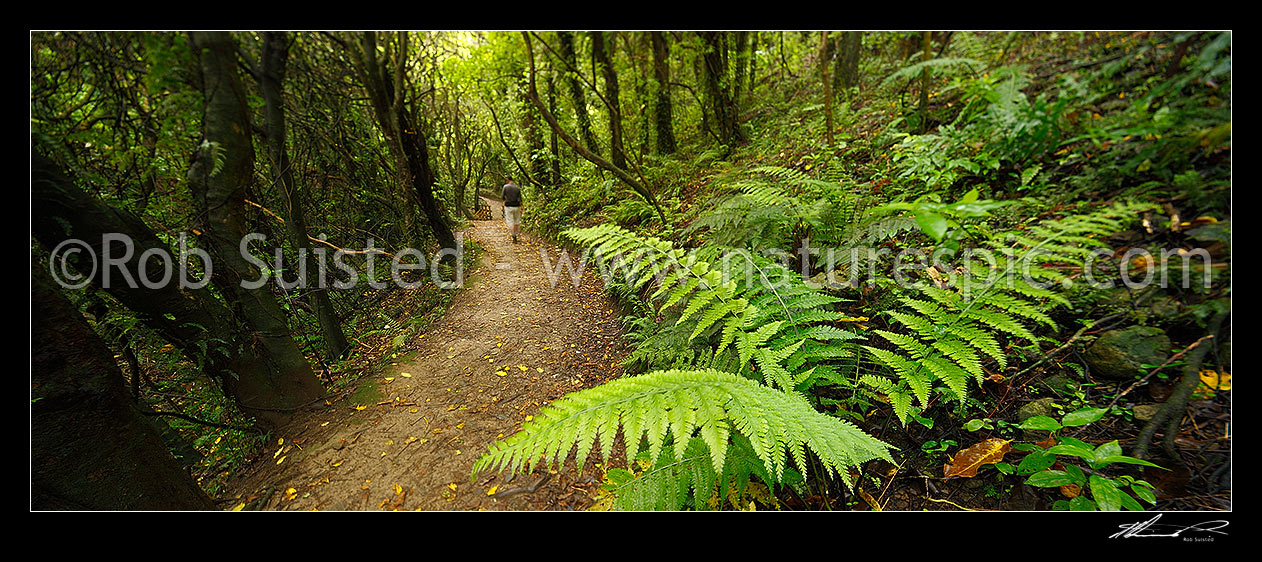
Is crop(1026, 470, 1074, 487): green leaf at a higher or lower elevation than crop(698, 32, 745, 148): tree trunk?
lower

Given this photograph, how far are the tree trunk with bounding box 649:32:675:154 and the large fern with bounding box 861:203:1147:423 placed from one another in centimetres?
594

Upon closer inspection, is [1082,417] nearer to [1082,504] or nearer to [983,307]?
[1082,504]

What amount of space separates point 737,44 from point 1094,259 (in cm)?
594

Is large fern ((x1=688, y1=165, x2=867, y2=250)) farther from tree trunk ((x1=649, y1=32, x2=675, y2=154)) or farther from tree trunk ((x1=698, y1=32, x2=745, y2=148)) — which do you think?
tree trunk ((x1=649, y1=32, x2=675, y2=154))

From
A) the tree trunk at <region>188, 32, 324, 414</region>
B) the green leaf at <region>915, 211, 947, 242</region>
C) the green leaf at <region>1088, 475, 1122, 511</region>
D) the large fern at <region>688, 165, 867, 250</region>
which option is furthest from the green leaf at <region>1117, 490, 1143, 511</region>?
the tree trunk at <region>188, 32, 324, 414</region>

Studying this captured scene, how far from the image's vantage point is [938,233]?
135 centimetres

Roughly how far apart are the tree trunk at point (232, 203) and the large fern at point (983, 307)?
10.9 ft

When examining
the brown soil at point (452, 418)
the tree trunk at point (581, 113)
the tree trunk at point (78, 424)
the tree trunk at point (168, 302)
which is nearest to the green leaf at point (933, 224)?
the brown soil at point (452, 418)

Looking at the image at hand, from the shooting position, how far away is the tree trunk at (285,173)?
6.83 ft

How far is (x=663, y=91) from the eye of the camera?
7262 mm

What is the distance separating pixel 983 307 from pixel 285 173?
4.53 meters

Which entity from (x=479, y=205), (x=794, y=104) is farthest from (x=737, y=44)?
(x=479, y=205)

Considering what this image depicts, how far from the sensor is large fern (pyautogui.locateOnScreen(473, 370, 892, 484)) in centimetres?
111

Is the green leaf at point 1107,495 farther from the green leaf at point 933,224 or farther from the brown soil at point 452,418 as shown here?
the brown soil at point 452,418
